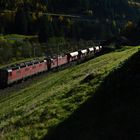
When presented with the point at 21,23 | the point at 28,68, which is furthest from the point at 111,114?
the point at 21,23

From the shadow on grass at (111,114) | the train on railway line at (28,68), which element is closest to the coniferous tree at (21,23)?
the train on railway line at (28,68)

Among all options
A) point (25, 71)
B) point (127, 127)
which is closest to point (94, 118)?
point (127, 127)

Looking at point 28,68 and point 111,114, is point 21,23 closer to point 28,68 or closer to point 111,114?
point 28,68

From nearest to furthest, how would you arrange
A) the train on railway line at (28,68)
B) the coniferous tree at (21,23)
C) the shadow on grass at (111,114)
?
the shadow on grass at (111,114) → the train on railway line at (28,68) → the coniferous tree at (21,23)

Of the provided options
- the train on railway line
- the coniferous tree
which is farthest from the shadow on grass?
the coniferous tree

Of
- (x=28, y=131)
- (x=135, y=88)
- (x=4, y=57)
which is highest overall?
(x=135, y=88)

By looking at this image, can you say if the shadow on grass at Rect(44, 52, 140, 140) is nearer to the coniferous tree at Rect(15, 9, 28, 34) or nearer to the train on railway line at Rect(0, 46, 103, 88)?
the train on railway line at Rect(0, 46, 103, 88)

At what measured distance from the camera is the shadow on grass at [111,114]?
49.8 ft

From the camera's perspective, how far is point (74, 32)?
198500 mm

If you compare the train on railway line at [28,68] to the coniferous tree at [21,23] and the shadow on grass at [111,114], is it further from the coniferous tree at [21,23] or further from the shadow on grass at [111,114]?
the coniferous tree at [21,23]

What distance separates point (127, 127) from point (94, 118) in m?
1.96

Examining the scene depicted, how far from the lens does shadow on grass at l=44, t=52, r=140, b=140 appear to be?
15188mm

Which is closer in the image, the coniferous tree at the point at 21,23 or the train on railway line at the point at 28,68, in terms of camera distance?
the train on railway line at the point at 28,68

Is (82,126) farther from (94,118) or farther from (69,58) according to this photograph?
(69,58)
